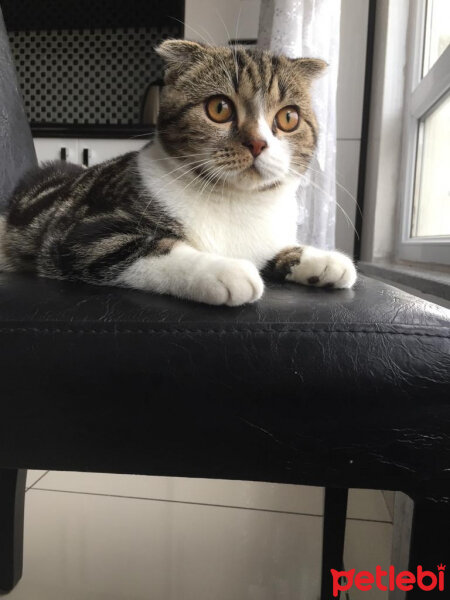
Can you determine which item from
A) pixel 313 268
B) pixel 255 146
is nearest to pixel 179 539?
pixel 313 268

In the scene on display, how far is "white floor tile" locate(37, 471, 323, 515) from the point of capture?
1.04 metres

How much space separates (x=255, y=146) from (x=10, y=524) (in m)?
0.67

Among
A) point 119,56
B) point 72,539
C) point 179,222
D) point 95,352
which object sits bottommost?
point 72,539

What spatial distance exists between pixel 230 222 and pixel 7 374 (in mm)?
417

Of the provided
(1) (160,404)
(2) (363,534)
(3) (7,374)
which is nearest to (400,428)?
(1) (160,404)

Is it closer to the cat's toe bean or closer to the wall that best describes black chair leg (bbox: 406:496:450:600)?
the cat's toe bean

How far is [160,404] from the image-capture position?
42cm

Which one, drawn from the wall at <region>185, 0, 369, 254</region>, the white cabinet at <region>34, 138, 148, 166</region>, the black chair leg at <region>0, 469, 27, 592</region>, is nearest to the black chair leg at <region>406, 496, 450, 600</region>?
the black chair leg at <region>0, 469, 27, 592</region>

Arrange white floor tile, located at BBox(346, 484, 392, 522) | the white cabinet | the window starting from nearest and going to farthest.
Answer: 1. white floor tile, located at BBox(346, 484, 392, 522)
2. the window
3. the white cabinet

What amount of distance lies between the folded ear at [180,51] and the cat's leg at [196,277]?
→ 0.99 ft

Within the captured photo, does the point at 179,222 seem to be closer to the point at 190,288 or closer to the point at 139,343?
the point at 190,288

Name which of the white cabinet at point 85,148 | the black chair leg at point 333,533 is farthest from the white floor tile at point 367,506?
the white cabinet at point 85,148

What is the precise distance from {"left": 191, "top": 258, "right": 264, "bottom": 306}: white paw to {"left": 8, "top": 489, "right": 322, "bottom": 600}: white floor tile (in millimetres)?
542

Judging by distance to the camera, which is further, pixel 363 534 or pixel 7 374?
pixel 363 534
